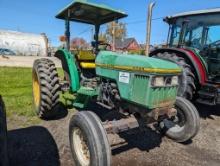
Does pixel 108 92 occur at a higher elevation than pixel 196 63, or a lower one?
lower

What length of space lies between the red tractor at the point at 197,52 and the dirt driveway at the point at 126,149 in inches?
39.6

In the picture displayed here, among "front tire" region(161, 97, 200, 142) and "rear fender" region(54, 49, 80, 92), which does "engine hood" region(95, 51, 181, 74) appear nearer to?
"front tire" region(161, 97, 200, 142)

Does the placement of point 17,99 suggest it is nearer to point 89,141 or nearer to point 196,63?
point 89,141

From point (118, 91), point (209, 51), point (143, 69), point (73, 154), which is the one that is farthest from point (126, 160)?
point (209, 51)

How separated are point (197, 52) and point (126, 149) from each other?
3.30 meters

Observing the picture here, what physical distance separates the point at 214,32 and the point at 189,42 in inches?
24.7

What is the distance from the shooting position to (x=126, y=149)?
376cm

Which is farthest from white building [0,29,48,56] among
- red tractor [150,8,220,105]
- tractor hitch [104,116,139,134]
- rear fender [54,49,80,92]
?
tractor hitch [104,116,139,134]

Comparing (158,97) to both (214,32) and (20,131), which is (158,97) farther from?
(214,32)

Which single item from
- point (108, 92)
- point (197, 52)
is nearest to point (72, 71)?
point (108, 92)

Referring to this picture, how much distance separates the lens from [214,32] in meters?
5.82

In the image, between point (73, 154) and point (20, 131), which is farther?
point (20, 131)

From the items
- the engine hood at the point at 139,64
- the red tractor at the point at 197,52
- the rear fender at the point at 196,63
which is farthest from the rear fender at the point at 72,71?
the rear fender at the point at 196,63

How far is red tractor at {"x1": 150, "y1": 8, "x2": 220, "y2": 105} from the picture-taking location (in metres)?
5.25
